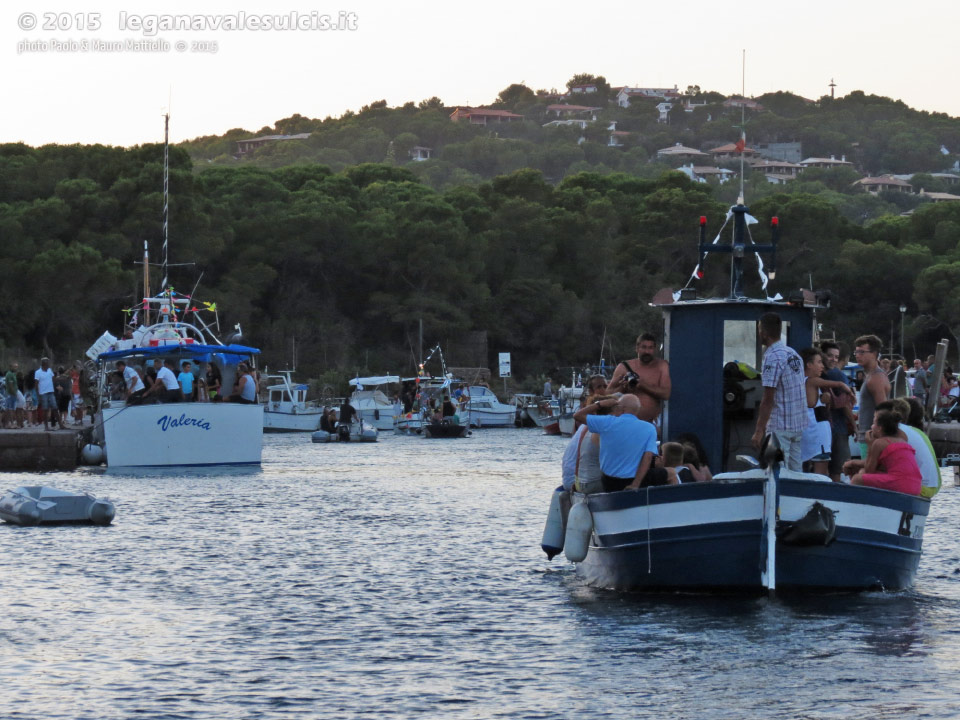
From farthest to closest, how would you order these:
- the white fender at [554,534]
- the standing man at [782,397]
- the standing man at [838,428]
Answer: the white fender at [554,534]
the standing man at [838,428]
the standing man at [782,397]

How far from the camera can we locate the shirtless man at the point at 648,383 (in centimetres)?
1448

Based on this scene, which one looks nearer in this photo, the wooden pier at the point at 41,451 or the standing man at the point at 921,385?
the wooden pier at the point at 41,451

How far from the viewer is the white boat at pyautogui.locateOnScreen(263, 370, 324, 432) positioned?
63219 mm

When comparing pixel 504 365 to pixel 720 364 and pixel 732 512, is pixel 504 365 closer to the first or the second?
pixel 720 364

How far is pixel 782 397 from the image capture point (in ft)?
44.4

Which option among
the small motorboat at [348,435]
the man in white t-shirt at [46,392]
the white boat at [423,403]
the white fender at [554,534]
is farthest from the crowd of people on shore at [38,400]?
the white fender at [554,534]

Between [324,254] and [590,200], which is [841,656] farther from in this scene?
[590,200]

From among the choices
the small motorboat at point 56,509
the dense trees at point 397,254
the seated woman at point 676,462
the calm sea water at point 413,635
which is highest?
the dense trees at point 397,254

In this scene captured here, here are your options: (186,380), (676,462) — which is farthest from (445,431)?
(676,462)

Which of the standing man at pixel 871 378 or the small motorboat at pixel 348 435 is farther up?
the standing man at pixel 871 378

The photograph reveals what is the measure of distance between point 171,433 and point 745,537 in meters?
20.7

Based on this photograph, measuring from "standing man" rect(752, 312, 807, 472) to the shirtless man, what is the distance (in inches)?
44.9

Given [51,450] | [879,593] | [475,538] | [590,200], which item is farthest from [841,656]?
[590,200]

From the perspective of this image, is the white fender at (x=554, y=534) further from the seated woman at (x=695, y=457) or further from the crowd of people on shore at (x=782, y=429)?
the seated woman at (x=695, y=457)
